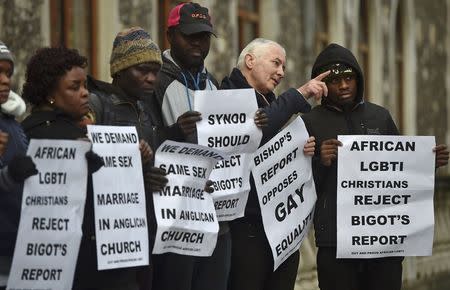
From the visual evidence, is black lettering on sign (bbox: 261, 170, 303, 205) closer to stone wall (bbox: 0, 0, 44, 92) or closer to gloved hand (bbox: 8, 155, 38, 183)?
gloved hand (bbox: 8, 155, 38, 183)

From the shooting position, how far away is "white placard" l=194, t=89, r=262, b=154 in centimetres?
803

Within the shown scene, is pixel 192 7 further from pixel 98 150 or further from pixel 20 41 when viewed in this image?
pixel 20 41

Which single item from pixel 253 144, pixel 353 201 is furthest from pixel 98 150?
pixel 353 201

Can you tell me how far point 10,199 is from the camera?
6.60 metres

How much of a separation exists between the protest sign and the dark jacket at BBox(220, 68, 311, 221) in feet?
0.31

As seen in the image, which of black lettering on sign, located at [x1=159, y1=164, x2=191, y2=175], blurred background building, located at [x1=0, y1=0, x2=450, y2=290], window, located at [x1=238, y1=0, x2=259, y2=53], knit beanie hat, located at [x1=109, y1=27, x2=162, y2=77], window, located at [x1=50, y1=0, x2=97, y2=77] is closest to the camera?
knit beanie hat, located at [x1=109, y1=27, x2=162, y2=77]

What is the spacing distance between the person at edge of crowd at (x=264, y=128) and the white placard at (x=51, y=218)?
64.3 inches

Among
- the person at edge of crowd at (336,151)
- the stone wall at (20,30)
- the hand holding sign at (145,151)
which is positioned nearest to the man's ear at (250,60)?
the person at edge of crowd at (336,151)

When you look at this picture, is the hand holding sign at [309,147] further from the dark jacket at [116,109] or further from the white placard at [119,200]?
the white placard at [119,200]

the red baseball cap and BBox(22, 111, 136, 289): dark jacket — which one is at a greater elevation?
the red baseball cap

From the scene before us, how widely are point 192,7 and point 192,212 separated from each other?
1032 millimetres

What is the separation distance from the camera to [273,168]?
28.3ft

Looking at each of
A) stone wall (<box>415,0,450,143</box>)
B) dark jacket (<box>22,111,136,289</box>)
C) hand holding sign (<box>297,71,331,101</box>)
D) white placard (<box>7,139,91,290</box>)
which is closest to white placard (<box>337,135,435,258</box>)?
hand holding sign (<box>297,71,331,101</box>)

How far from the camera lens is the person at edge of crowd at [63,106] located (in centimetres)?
682
